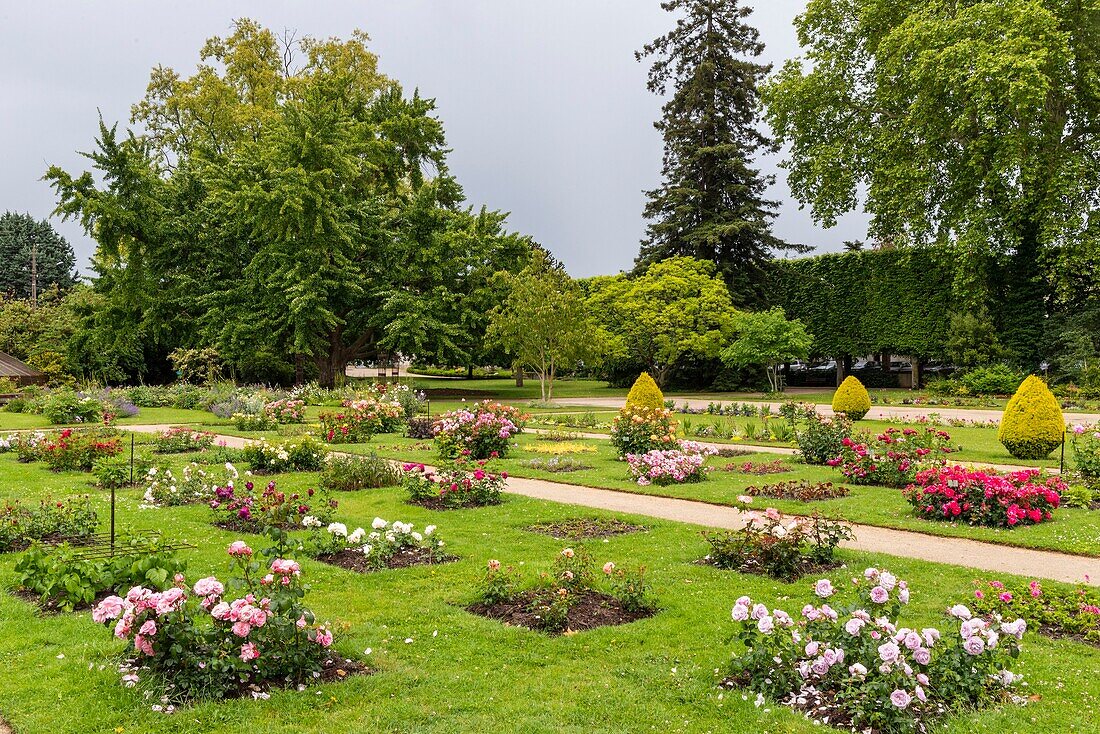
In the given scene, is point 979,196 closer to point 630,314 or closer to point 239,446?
point 630,314

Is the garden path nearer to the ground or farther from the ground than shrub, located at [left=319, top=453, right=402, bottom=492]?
nearer to the ground

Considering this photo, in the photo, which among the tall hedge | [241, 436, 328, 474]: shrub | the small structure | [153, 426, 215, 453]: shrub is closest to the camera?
[241, 436, 328, 474]: shrub

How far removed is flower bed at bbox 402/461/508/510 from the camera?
9438 mm

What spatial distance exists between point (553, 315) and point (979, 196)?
15690 mm

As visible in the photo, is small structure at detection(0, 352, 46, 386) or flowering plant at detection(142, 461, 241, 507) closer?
flowering plant at detection(142, 461, 241, 507)

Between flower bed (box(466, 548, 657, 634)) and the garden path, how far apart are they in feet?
6.22

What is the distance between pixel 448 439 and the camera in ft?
40.8

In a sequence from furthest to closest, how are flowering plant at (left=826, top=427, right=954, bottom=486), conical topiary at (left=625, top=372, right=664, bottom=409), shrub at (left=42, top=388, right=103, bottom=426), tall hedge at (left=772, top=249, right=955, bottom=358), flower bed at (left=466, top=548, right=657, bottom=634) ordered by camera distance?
tall hedge at (left=772, top=249, right=955, bottom=358), shrub at (left=42, top=388, right=103, bottom=426), conical topiary at (left=625, top=372, right=664, bottom=409), flowering plant at (left=826, top=427, right=954, bottom=486), flower bed at (left=466, top=548, right=657, bottom=634)

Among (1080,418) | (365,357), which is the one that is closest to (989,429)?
(1080,418)

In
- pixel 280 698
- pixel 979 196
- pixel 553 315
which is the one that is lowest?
pixel 280 698

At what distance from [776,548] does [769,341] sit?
82.5ft

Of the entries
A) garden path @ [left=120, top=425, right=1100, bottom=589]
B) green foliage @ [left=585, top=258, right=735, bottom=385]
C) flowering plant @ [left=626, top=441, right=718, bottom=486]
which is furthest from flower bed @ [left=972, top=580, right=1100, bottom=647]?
green foliage @ [left=585, top=258, right=735, bottom=385]

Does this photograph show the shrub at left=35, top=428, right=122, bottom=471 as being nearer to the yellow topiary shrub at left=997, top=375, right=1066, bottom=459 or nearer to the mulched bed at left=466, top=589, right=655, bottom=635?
the mulched bed at left=466, top=589, right=655, bottom=635

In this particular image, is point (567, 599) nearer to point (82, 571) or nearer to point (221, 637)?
point (221, 637)
